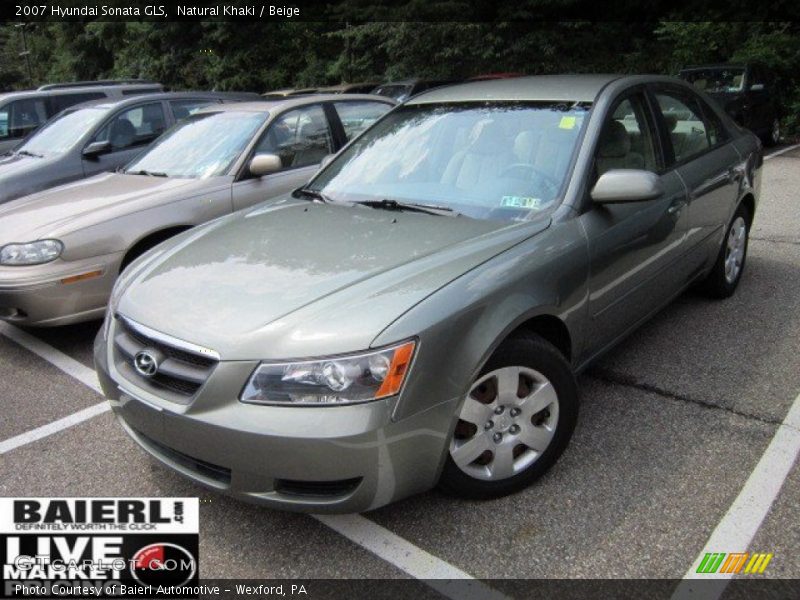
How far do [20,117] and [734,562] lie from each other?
33.2ft

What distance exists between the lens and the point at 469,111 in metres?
3.61

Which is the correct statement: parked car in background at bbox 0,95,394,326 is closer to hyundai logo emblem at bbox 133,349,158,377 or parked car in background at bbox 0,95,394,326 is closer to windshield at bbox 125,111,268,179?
windshield at bbox 125,111,268,179

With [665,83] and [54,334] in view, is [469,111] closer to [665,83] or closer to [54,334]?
[665,83]

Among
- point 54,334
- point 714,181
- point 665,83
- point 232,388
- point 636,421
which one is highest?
point 665,83

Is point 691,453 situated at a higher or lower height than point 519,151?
lower

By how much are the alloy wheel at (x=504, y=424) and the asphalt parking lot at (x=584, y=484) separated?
0.16 m

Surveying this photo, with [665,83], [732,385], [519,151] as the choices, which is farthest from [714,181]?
[519,151]

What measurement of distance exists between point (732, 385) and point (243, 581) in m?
2.64

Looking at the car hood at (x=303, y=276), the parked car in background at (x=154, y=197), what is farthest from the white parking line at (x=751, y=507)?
the parked car in background at (x=154, y=197)

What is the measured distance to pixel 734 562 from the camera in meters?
2.35

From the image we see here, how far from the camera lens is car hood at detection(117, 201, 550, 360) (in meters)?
2.29

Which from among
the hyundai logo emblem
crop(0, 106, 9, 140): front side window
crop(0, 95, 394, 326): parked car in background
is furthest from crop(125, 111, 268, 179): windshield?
crop(0, 106, 9, 140): front side window

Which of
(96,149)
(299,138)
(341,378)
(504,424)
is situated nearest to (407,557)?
(504,424)

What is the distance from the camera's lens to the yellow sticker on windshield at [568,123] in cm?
327
